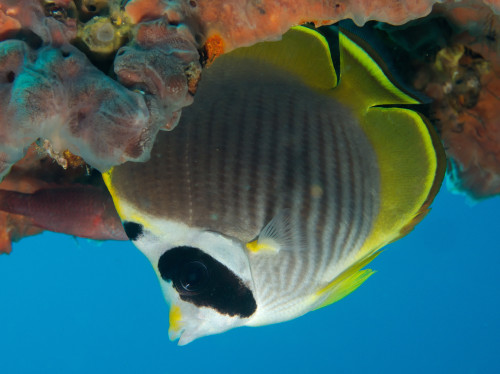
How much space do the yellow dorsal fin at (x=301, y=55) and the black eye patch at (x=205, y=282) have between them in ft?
1.91

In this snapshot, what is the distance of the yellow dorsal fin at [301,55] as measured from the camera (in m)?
1.21

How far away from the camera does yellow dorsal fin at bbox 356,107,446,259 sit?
47.8 inches

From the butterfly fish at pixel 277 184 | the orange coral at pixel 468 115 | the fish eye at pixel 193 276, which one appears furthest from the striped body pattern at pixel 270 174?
the orange coral at pixel 468 115

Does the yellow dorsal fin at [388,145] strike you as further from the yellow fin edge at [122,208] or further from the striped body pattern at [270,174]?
the yellow fin edge at [122,208]

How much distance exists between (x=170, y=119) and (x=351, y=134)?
541 mm

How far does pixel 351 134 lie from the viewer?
120cm

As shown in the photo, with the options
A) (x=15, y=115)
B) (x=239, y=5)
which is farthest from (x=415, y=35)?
(x=15, y=115)

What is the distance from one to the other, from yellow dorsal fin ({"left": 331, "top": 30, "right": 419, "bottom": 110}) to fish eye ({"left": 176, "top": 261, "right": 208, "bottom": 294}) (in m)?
0.64

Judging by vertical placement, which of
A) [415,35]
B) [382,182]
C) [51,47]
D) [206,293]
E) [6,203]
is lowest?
Result: [6,203]

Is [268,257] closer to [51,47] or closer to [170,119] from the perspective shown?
[170,119]

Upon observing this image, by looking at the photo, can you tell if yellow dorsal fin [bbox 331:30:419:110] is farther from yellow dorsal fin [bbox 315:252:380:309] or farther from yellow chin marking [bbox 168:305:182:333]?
yellow chin marking [bbox 168:305:182:333]

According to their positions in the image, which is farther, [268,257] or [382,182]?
[382,182]

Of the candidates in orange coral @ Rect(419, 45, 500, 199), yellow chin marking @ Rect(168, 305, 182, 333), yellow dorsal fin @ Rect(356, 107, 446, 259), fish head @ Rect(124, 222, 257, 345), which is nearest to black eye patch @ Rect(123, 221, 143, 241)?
fish head @ Rect(124, 222, 257, 345)

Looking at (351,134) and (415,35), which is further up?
(415,35)
